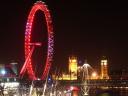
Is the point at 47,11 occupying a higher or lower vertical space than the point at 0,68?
higher

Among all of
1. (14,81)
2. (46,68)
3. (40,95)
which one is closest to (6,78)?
(14,81)

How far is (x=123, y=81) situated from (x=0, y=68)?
160ft

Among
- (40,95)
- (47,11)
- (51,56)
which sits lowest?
(40,95)

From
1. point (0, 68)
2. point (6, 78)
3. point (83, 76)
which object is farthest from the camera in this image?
point (83, 76)

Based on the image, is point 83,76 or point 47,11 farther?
point 83,76

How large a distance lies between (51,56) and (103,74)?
8376 centimetres

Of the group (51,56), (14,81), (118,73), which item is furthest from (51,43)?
(118,73)

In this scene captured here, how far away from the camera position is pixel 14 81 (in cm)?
6675

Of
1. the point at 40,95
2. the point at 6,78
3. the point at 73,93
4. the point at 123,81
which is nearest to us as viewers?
the point at 40,95

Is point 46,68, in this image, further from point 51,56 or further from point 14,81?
point 14,81

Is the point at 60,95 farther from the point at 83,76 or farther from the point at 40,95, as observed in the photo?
the point at 83,76

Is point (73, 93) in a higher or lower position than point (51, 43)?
lower

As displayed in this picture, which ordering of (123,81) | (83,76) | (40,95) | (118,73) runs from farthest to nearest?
(118,73) < (123,81) < (83,76) < (40,95)

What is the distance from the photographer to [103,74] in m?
137
